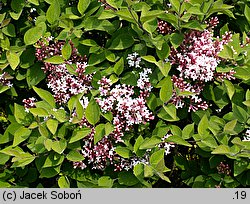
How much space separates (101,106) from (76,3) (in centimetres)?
59

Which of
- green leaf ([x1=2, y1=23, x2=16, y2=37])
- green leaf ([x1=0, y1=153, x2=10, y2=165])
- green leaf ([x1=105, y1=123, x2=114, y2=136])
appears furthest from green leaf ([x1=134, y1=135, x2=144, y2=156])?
green leaf ([x1=2, y1=23, x2=16, y2=37])

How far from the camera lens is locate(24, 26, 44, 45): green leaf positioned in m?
2.06

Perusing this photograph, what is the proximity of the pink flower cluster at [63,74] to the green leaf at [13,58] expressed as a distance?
91 millimetres

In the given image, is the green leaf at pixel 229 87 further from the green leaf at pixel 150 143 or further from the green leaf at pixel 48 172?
the green leaf at pixel 48 172

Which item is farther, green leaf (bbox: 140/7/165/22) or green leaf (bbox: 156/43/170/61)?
green leaf (bbox: 156/43/170/61)

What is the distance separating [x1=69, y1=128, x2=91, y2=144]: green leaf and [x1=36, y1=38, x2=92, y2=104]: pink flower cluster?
167 mm

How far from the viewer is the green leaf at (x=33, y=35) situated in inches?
81.1

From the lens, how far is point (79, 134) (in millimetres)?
1935

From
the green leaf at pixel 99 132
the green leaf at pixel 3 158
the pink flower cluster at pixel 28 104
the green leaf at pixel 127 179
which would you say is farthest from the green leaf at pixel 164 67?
the green leaf at pixel 3 158

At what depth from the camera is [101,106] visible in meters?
1.98

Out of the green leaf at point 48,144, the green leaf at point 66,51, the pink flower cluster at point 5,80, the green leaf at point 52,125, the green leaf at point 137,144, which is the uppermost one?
the green leaf at point 66,51

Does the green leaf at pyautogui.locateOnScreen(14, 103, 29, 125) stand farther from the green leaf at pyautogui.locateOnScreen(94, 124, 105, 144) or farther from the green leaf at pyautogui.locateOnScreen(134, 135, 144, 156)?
the green leaf at pyautogui.locateOnScreen(134, 135, 144, 156)

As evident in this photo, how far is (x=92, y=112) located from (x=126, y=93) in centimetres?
18

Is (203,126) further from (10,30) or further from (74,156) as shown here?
(10,30)
